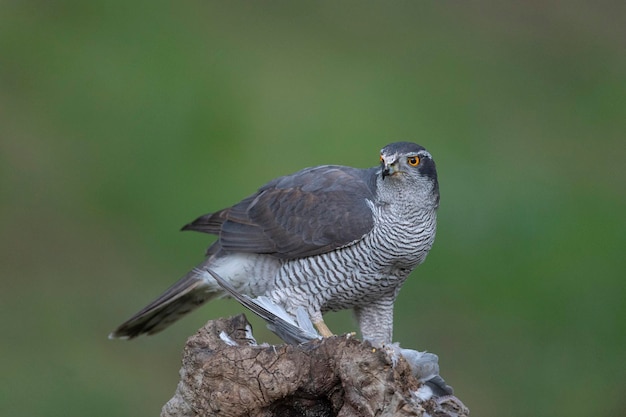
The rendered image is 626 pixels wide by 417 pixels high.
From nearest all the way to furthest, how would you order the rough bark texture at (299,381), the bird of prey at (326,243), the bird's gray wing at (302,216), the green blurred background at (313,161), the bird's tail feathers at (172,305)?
the rough bark texture at (299,381), the bird of prey at (326,243), the bird's gray wing at (302,216), the bird's tail feathers at (172,305), the green blurred background at (313,161)

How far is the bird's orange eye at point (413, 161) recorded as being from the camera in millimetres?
6191

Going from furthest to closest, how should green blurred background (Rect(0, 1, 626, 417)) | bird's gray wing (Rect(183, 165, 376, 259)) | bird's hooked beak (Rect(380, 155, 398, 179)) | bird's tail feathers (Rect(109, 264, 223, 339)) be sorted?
green blurred background (Rect(0, 1, 626, 417)) → bird's tail feathers (Rect(109, 264, 223, 339)) → bird's gray wing (Rect(183, 165, 376, 259)) → bird's hooked beak (Rect(380, 155, 398, 179))

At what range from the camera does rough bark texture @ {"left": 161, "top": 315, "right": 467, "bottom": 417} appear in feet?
15.4

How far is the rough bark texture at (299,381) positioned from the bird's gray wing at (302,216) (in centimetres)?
167

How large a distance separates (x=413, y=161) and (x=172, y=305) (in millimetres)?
1951

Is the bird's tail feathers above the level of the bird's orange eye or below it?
below

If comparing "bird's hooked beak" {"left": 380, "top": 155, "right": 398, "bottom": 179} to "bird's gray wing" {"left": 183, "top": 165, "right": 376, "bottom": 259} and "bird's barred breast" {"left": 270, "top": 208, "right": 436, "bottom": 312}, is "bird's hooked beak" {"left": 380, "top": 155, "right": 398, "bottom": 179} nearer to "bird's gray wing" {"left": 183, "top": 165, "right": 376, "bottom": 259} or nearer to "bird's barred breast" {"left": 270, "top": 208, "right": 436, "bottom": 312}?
"bird's barred breast" {"left": 270, "top": 208, "right": 436, "bottom": 312}

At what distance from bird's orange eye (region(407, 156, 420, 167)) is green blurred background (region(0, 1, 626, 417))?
4.36 meters

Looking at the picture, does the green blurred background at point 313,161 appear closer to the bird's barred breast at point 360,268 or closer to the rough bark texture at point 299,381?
the bird's barred breast at point 360,268

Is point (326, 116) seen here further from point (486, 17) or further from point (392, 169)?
point (392, 169)

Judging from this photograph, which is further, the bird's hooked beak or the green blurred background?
the green blurred background

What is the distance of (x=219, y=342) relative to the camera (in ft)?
16.6

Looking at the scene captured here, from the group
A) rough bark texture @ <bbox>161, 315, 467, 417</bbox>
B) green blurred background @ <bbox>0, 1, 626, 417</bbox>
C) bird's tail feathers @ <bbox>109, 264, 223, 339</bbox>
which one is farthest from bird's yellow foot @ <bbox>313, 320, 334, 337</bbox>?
green blurred background @ <bbox>0, 1, 626, 417</bbox>

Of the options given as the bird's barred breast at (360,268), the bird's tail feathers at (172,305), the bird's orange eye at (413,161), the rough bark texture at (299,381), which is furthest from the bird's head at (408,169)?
the rough bark texture at (299,381)
